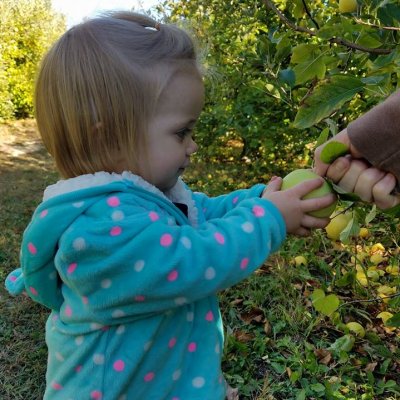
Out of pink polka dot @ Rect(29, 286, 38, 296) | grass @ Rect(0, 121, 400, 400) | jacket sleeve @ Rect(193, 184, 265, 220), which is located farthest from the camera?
grass @ Rect(0, 121, 400, 400)

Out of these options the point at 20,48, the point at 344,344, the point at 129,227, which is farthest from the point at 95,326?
the point at 20,48

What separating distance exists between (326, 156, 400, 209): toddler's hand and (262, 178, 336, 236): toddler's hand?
0.04 meters

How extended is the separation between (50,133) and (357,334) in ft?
5.58

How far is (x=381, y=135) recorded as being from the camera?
3.43 feet

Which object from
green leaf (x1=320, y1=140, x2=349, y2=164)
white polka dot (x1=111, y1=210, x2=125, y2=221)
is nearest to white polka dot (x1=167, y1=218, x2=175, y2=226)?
white polka dot (x1=111, y1=210, x2=125, y2=221)

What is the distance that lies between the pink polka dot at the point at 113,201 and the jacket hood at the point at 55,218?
2cm

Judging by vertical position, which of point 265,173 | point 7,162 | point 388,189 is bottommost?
point 7,162

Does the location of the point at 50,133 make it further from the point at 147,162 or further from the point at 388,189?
the point at 388,189

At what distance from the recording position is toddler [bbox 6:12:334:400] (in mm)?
993

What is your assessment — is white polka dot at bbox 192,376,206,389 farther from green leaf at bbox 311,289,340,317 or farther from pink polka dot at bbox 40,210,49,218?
pink polka dot at bbox 40,210,49,218

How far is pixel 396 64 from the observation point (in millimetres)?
1294

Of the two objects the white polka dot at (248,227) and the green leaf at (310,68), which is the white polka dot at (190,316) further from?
the green leaf at (310,68)

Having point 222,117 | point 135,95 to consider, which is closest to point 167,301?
point 135,95

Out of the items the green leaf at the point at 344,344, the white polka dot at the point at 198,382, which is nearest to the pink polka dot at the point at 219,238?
the white polka dot at the point at 198,382
